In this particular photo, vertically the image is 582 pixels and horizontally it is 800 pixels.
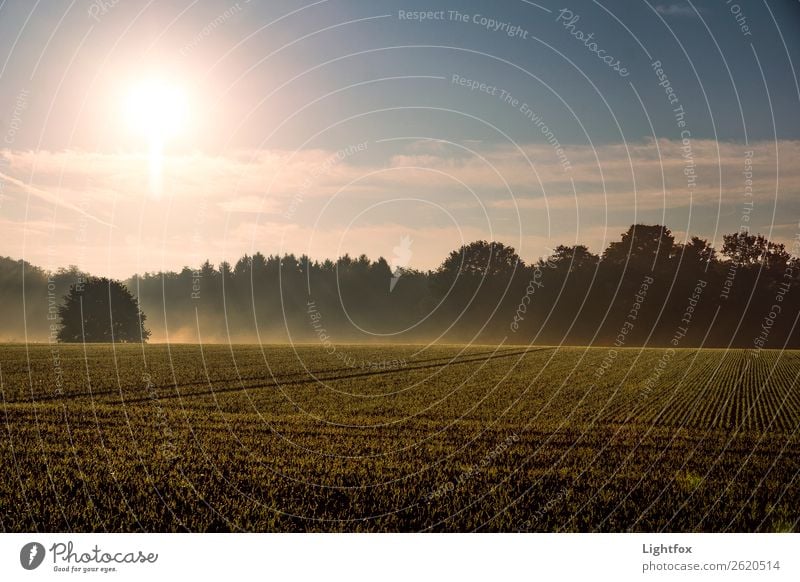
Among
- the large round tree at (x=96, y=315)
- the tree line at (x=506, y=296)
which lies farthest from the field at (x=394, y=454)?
the large round tree at (x=96, y=315)

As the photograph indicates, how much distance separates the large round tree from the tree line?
0.16 meters

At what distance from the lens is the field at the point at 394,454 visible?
41.7 ft

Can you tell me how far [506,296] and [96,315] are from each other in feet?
165

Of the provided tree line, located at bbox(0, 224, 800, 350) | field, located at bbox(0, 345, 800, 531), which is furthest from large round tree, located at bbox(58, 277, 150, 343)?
field, located at bbox(0, 345, 800, 531)

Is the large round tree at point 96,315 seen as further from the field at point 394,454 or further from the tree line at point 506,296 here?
the field at point 394,454

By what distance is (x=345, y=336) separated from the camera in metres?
111

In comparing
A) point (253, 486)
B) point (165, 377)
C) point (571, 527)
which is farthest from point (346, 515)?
point (165, 377)

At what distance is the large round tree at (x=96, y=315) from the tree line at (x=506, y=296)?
16 cm

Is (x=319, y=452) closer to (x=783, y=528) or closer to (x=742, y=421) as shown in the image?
(x=783, y=528)

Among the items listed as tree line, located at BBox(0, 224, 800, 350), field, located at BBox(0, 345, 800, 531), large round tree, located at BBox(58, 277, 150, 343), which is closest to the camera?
field, located at BBox(0, 345, 800, 531)

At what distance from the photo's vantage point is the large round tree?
289ft

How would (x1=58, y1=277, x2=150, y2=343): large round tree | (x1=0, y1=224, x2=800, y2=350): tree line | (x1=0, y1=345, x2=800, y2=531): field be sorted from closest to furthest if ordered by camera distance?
(x1=0, y1=345, x2=800, y2=531): field
(x1=0, y1=224, x2=800, y2=350): tree line
(x1=58, y1=277, x2=150, y2=343): large round tree

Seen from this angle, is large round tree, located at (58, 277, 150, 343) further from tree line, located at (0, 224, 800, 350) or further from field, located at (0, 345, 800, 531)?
field, located at (0, 345, 800, 531)

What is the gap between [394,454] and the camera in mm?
18938
